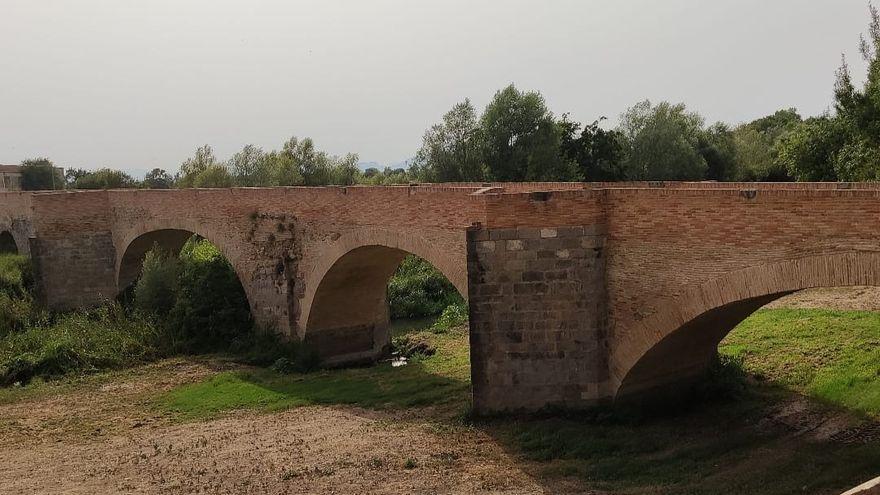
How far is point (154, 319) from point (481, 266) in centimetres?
1112

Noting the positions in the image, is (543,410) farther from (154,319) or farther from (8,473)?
(154,319)

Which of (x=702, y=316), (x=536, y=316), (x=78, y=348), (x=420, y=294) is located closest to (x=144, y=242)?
(x=78, y=348)

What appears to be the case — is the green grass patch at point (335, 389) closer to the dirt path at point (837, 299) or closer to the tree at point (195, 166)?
the dirt path at point (837, 299)

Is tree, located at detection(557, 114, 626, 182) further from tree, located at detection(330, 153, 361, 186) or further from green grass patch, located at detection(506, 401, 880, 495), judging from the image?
green grass patch, located at detection(506, 401, 880, 495)

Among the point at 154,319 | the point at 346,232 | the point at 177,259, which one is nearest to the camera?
the point at 346,232

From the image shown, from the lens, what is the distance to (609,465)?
9078 millimetres

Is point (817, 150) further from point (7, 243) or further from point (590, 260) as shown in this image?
point (7, 243)

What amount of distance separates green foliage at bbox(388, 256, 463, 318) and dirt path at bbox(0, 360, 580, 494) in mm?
9676

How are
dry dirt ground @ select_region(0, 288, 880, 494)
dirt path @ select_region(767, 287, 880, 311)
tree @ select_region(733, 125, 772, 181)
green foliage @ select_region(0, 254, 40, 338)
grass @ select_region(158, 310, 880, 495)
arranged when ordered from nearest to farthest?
grass @ select_region(158, 310, 880, 495), dry dirt ground @ select_region(0, 288, 880, 494), dirt path @ select_region(767, 287, 880, 311), green foliage @ select_region(0, 254, 40, 338), tree @ select_region(733, 125, 772, 181)

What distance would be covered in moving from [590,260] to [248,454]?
5.27 metres

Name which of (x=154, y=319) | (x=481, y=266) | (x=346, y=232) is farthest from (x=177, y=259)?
(x=481, y=266)

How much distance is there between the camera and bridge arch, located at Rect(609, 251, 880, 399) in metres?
7.89

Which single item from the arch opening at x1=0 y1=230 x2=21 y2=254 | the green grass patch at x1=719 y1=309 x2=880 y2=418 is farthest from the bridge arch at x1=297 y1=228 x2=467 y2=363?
the arch opening at x1=0 y1=230 x2=21 y2=254

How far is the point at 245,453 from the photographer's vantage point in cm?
1086
